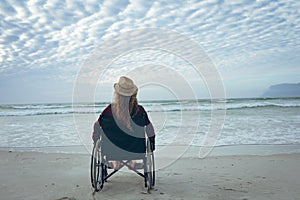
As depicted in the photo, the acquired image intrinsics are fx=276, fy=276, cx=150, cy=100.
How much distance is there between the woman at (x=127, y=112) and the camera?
10.8 feet

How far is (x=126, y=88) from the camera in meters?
3.36

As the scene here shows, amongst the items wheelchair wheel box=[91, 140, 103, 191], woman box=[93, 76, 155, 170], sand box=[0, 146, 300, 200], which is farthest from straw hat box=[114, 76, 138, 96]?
sand box=[0, 146, 300, 200]

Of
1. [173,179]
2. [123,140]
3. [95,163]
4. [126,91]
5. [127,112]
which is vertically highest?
[126,91]

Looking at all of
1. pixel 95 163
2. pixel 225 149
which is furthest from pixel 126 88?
pixel 225 149

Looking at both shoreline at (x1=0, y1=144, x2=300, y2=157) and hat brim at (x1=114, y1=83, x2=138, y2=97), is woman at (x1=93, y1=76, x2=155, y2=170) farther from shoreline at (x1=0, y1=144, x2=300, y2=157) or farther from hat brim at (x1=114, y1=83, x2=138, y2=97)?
shoreline at (x1=0, y1=144, x2=300, y2=157)

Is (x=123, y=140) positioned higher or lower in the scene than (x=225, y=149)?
higher

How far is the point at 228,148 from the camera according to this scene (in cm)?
664

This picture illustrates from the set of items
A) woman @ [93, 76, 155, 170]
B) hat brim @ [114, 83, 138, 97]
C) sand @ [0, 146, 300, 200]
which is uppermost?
hat brim @ [114, 83, 138, 97]

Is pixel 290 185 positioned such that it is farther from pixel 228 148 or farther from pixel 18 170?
pixel 18 170

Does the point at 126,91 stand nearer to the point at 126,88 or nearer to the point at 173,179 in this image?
the point at 126,88

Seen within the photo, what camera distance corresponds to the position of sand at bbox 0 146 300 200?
323 centimetres

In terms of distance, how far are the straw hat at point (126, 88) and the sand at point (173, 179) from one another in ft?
3.91

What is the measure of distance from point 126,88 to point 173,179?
152cm

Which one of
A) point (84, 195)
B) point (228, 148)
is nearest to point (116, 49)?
point (84, 195)
